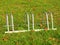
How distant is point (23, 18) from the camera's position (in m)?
11.9

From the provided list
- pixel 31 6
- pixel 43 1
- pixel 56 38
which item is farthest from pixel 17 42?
pixel 43 1

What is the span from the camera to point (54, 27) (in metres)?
10.7

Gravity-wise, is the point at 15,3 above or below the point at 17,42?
above

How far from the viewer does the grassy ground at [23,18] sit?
923cm

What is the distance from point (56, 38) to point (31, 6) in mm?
4984

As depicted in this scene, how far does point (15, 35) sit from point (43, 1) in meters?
6.08

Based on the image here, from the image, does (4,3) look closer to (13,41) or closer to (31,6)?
(31,6)

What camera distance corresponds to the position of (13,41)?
9219 mm

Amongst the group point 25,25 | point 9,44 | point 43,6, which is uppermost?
point 43,6

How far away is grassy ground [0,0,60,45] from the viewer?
9234 millimetres

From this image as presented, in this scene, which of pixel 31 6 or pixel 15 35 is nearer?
pixel 15 35

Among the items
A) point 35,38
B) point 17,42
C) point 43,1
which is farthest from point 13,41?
point 43,1

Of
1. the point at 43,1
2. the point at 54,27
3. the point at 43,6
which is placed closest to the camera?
the point at 54,27

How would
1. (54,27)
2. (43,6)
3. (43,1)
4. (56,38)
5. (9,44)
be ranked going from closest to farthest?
1. (9,44)
2. (56,38)
3. (54,27)
4. (43,6)
5. (43,1)
